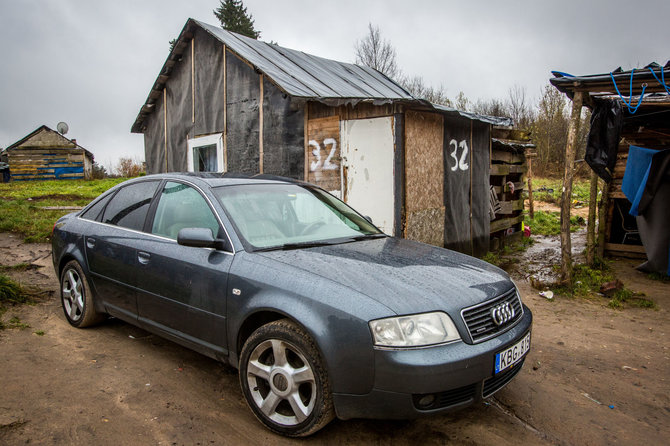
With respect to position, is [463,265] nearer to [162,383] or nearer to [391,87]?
[162,383]

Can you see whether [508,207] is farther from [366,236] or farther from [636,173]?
[366,236]

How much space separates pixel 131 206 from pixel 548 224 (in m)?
12.9

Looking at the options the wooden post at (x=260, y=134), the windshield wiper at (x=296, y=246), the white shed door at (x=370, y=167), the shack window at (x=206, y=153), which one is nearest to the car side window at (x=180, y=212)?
the windshield wiper at (x=296, y=246)

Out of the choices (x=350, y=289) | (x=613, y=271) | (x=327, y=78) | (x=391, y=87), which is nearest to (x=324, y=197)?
(x=350, y=289)

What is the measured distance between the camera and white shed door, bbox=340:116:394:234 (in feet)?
23.6

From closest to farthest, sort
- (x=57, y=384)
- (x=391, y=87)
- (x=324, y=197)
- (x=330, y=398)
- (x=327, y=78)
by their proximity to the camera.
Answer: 1. (x=330, y=398)
2. (x=57, y=384)
3. (x=324, y=197)
4. (x=327, y=78)
5. (x=391, y=87)

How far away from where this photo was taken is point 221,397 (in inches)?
124

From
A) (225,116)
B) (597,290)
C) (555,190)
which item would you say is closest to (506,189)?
(597,290)

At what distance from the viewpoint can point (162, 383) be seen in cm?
333

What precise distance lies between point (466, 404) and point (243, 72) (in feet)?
27.6

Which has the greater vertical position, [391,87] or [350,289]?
[391,87]

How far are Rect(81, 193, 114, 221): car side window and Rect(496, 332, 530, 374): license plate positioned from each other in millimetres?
3796

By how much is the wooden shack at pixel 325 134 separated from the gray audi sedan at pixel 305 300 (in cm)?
338

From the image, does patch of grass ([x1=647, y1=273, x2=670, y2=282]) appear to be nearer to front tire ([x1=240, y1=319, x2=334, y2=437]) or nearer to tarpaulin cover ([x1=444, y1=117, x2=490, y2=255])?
tarpaulin cover ([x1=444, y1=117, x2=490, y2=255])
